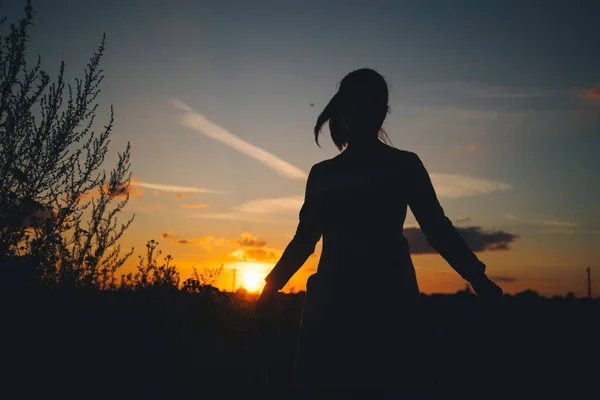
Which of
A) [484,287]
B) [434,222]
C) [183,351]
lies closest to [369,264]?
[434,222]

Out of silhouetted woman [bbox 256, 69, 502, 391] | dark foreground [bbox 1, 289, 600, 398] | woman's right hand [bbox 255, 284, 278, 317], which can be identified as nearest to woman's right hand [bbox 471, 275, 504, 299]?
silhouetted woman [bbox 256, 69, 502, 391]

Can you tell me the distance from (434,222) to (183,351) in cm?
537

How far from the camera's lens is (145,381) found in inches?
249

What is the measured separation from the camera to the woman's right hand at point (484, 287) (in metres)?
2.23

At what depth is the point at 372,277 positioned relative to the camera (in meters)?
2.19

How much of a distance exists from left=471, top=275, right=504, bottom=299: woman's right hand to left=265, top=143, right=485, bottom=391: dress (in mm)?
37

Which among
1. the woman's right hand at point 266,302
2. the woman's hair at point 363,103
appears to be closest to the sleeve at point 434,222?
the woman's hair at point 363,103

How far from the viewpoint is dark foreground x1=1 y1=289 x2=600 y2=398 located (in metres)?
5.66

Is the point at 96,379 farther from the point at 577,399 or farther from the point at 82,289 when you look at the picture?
the point at 577,399

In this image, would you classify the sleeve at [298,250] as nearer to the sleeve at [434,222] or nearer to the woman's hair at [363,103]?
the woman's hair at [363,103]

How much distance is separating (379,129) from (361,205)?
0.44 m

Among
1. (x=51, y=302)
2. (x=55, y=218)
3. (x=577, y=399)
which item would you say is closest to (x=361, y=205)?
(x=55, y=218)

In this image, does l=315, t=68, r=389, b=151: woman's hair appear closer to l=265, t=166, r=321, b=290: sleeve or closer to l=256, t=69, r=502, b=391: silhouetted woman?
l=256, t=69, r=502, b=391: silhouetted woman

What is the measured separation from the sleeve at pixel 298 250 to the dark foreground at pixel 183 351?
1.82 m
